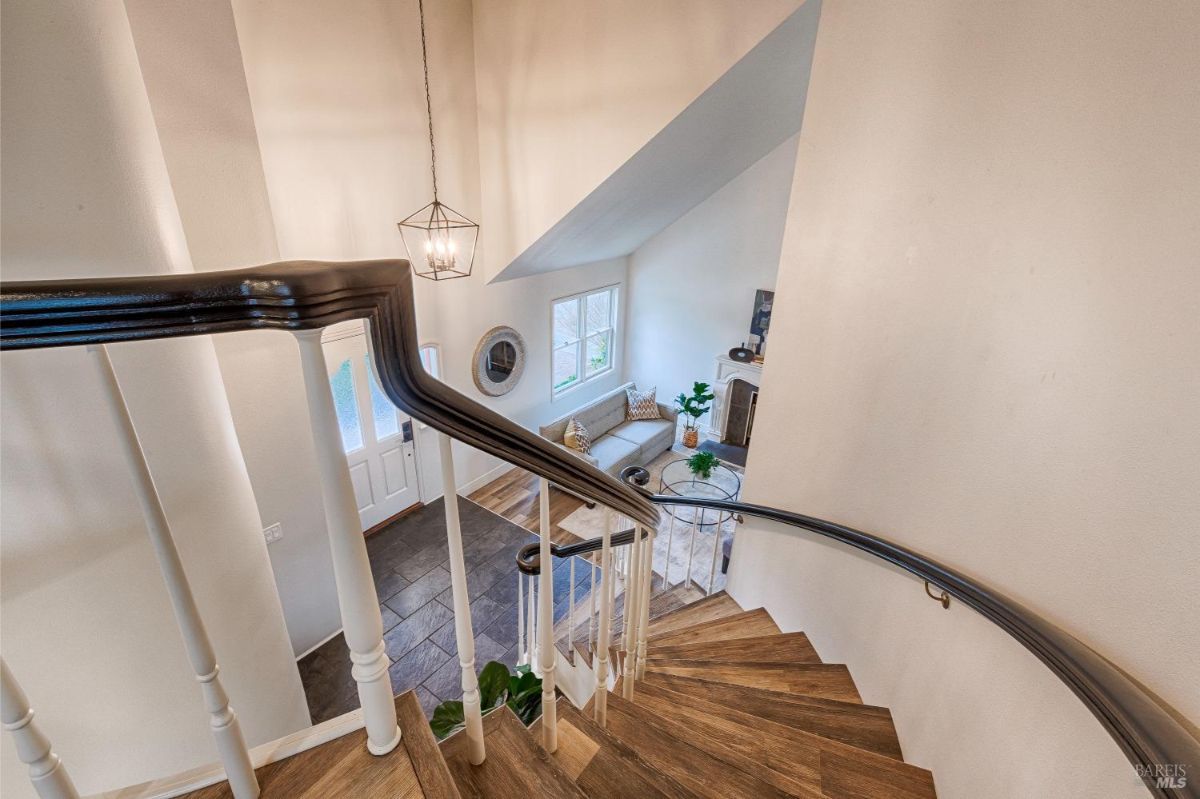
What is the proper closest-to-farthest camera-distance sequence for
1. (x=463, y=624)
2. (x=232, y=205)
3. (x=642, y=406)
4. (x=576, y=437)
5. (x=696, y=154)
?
(x=463, y=624)
(x=232, y=205)
(x=696, y=154)
(x=576, y=437)
(x=642, y=406)

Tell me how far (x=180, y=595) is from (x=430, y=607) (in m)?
3.68

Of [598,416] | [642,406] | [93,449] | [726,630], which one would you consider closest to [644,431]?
[642,406]

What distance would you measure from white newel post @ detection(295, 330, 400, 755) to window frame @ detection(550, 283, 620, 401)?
227 inches

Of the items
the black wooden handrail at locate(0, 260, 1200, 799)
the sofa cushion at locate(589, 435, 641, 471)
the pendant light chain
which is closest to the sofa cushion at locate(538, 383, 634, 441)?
the sofa cushion at locate(589, 435, 641, 471)

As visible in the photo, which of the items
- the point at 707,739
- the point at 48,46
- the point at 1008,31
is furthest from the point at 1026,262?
the point at 48,46

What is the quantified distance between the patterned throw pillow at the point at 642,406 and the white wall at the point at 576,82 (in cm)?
319

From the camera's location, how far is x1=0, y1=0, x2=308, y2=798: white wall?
34.3 inches

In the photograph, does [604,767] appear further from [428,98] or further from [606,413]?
[606,413]

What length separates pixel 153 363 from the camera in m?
1.09

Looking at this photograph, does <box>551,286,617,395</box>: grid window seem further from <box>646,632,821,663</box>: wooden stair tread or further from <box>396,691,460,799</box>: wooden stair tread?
<box>396,691,460,799</box>: wooden stair tread

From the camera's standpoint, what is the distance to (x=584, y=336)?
23.3 ft

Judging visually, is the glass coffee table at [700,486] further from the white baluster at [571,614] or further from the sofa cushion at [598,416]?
the white baluster at [571,614]

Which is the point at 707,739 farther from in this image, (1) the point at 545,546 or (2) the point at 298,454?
(2) the point at 298,454

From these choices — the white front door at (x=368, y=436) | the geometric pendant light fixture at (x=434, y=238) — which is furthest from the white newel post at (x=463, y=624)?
the white front door at (x=368, y=436)
